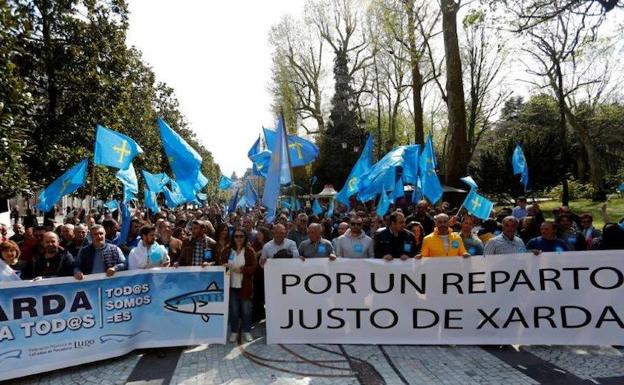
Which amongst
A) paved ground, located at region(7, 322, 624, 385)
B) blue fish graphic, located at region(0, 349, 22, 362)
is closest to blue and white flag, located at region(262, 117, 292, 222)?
paved ground, located at region(7, 322, 624, 385)

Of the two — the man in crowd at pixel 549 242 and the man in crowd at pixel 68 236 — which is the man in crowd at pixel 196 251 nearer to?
the man in crowd at pixel 68 236

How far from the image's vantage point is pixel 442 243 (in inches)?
238

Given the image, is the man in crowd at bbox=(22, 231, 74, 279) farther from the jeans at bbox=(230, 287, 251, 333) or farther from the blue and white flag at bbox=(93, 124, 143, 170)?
the blue and white flag at bbox=(93, 124, 143, 170)

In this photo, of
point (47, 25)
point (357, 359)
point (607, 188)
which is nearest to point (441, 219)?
point (357, 359)

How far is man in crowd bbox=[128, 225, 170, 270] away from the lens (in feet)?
19.2

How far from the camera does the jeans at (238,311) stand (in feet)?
20.2

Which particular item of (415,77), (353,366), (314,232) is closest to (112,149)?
(314,232)

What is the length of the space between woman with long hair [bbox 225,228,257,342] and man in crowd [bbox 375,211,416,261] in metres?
1.73

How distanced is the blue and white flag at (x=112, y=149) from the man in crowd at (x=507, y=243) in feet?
21.9

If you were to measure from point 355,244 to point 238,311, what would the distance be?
177cm

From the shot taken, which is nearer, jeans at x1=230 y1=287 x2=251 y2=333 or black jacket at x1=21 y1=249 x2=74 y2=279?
black jacket at x1=21 y1=249 x2=74 y2=279

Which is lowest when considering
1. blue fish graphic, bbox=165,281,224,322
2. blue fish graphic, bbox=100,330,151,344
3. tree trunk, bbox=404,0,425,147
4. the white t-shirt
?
blue fish graphic, bbox=100,330,151,344

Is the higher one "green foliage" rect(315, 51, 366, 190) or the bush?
"green foliage" rect(315, 51, 366, 190)

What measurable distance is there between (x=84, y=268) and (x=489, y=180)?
30.3 metres
